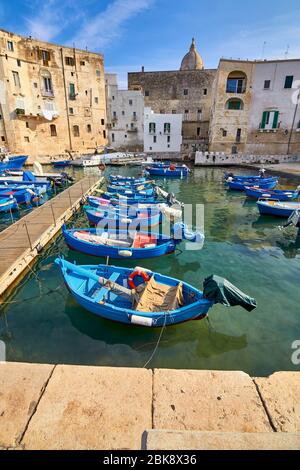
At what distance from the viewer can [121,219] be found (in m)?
13.8

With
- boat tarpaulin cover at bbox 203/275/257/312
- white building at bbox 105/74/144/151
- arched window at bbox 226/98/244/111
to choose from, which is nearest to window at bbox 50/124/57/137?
white building at bbox 105/74/144/151

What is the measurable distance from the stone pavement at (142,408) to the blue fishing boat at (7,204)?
49.7 feet

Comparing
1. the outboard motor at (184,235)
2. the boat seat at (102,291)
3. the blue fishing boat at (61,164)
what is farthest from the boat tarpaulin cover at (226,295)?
the blue fishing boat at (61,164)

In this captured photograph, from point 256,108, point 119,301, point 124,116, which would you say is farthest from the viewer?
point 124,116

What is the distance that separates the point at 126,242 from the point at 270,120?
1562 inches

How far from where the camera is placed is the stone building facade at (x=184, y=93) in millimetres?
52750

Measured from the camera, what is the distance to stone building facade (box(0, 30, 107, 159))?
125 ft

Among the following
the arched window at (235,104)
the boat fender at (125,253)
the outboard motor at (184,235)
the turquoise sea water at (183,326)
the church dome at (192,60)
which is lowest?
the turquoise sea water at (183,326)

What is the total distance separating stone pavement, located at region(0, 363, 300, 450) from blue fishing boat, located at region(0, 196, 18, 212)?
1515cm

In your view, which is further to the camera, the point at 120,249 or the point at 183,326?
the point at 120,249

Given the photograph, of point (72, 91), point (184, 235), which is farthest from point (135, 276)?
point (72, 91)

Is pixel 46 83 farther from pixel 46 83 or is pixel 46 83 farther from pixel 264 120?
pixel 264 120

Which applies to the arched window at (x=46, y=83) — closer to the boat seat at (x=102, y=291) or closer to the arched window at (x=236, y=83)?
the arched window at (x=236, y=83)
